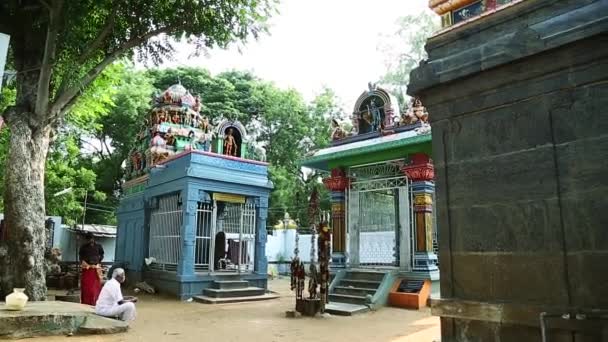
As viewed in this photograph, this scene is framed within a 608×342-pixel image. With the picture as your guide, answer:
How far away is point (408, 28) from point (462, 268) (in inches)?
856

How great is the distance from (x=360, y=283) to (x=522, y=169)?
8.68 metres

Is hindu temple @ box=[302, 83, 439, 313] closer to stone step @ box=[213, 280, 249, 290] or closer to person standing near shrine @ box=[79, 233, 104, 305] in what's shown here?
stone step @ box=[213, 280, 249, 290]

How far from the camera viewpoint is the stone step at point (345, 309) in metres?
9.87

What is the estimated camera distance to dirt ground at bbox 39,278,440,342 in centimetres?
712

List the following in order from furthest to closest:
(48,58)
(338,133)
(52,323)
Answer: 1. (338,133)
2. (48,58)
3. (52,323)

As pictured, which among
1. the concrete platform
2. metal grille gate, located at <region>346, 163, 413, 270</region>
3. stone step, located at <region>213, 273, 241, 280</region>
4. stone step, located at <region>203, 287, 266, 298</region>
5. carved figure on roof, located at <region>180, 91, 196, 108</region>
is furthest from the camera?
carved figure on roof, located at <region>180, 91, 196, 108</region>

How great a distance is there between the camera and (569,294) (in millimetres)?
3014

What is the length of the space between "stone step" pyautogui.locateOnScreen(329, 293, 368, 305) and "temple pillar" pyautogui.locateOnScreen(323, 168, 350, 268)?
50.3 inches

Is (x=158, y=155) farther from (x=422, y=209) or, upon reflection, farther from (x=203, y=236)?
(x=422, y=209)

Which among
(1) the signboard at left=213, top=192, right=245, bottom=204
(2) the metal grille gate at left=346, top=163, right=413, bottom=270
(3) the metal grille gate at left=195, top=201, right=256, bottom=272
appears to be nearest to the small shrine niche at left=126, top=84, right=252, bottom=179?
(1) the signboard at left=213, top=192, right=245, bottom=204

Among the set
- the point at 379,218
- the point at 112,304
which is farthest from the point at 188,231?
the point at 112,304

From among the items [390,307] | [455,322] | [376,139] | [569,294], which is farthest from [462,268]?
[376,139]

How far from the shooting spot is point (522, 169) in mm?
3352

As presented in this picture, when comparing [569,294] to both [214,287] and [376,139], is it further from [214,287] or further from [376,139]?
[214,287]
